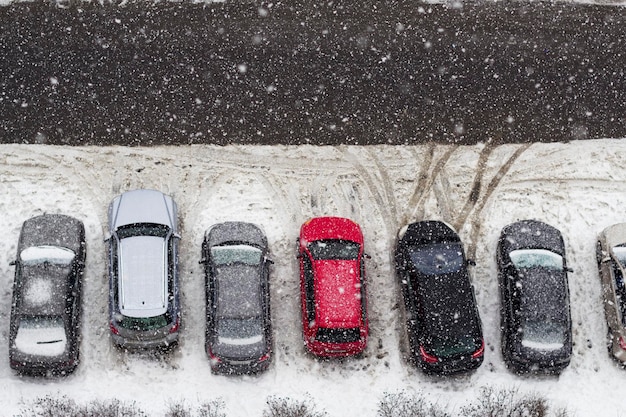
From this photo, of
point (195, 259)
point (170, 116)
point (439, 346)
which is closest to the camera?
point (439, 346)

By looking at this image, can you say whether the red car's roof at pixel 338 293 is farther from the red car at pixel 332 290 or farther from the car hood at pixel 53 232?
the car hood at pixel 53 232

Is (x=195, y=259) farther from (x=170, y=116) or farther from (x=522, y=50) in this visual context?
(x=522, y=50)

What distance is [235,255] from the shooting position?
18.7 meters

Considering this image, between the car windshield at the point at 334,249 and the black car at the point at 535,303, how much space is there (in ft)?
11.3

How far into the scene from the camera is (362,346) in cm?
1848

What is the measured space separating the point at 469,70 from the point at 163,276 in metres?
9.41

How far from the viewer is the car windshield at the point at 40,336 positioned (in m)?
17.8

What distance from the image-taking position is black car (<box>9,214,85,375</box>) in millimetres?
17797

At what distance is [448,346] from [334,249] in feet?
10.5

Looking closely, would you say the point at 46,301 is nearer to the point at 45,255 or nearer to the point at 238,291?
the point at 45,255

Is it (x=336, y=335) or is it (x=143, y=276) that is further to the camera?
(x=336, y=335)

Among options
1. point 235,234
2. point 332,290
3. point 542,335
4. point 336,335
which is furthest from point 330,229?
point 542,335

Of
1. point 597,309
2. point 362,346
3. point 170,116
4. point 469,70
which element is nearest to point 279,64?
point 170,116

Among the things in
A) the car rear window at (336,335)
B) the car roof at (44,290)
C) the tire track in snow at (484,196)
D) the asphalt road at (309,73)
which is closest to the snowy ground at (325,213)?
the tire track in snow at (484,196)
